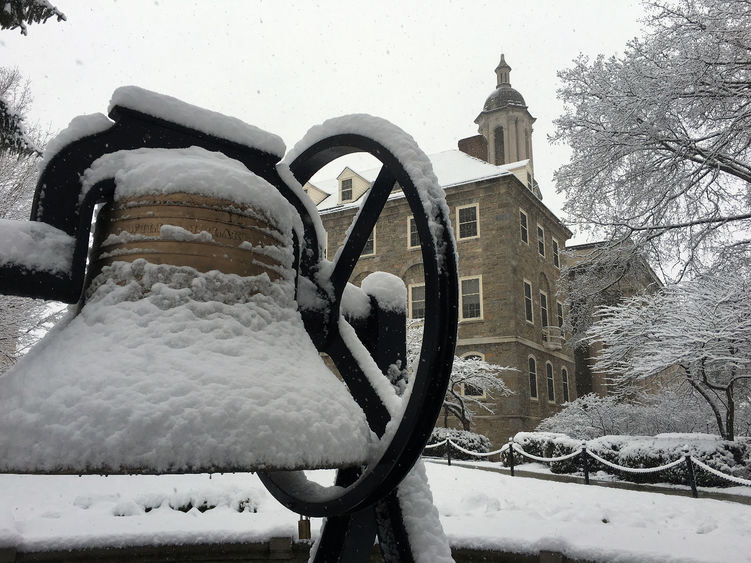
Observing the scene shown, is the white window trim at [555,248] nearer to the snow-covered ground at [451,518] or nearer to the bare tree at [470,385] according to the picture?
the bare tree at [470,385]

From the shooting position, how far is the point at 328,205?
89.7ft

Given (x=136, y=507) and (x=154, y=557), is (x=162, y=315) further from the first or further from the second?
(x=136, y=507)

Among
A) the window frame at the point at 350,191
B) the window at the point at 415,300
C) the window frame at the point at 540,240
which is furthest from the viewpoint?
the window frame at the point at 350,191

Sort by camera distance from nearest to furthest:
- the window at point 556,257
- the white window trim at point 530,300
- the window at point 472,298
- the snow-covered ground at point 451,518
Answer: the snow-covered ground at point 451,518 → the window at point 472,298 → the white window trim at point 530,300 → the window at point 556,257

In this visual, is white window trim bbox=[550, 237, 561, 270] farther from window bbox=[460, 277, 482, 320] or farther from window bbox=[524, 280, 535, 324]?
window bbox=[460, 277, 482, 320]

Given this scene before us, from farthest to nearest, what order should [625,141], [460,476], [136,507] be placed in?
[625,141] → [460,476] → [136,507]

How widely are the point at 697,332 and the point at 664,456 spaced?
2.70m

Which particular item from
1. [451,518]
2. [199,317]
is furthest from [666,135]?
[199,317]

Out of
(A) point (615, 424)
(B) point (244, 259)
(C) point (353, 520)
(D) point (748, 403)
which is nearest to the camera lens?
(B) point (244, 259)

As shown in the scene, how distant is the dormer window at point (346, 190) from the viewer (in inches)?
1053

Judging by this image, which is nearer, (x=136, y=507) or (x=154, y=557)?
(x=154, y=557)

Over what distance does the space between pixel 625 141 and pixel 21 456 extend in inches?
491

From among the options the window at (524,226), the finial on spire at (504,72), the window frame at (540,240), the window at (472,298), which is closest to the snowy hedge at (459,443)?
the window at (472,298)

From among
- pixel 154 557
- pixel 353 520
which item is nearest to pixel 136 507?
pixel 154 557
